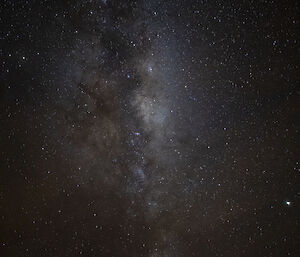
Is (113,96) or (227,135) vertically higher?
(113,96)

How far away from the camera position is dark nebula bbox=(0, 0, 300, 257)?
156 cm

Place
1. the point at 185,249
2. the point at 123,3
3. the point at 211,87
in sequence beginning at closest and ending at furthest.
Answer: the point at 123,3 < the point at 211,87 < the point at 185,249

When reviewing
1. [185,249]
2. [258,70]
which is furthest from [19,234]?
[258,70]

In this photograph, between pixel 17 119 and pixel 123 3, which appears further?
pixel 17 119

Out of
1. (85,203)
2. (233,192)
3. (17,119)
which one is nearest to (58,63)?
(17,119)

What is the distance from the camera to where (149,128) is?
166 centimetres

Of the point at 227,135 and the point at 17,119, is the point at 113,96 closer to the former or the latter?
the point at 17,119

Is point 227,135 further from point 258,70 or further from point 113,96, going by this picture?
point 113,96

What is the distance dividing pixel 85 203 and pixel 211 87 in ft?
3.60

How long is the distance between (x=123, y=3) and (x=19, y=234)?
1.64 metres

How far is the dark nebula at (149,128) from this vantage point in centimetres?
156

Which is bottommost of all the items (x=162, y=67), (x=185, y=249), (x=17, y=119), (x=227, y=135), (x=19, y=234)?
(x=185, y=249)

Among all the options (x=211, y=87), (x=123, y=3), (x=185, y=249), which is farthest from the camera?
(x=185, y=249)

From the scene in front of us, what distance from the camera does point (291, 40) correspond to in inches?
61.8
